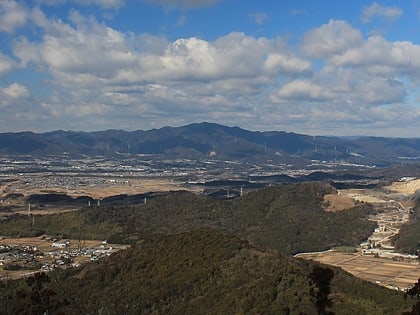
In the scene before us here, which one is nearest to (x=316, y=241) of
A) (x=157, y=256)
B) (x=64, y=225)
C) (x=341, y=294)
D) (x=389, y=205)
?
(x=389, y=205)

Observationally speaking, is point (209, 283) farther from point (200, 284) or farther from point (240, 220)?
point (240, 220)

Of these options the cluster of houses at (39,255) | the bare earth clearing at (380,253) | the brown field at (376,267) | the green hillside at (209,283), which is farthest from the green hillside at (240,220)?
the green hillside at (209,283)

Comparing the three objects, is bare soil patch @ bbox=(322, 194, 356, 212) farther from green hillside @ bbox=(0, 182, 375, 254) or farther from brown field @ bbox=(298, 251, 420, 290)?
brown field @ bbox=(298, 251, 420, 290)

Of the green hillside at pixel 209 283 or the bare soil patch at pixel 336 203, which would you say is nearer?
the green hillside at pixel 209 283

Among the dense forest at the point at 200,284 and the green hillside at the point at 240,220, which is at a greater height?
the dense forest at the point at 200,284

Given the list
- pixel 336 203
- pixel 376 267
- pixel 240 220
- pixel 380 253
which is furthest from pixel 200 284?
pixel 336 203

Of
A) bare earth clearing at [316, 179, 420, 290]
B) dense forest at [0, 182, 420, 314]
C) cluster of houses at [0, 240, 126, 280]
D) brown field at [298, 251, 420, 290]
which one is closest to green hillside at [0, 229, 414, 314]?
dense forest at [0, 182, 420, 314]

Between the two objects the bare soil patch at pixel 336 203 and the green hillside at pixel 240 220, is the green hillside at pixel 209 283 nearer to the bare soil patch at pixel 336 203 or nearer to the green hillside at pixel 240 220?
the green hillside at pixel 240 220

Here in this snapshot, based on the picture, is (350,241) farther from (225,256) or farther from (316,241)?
(225,256)
